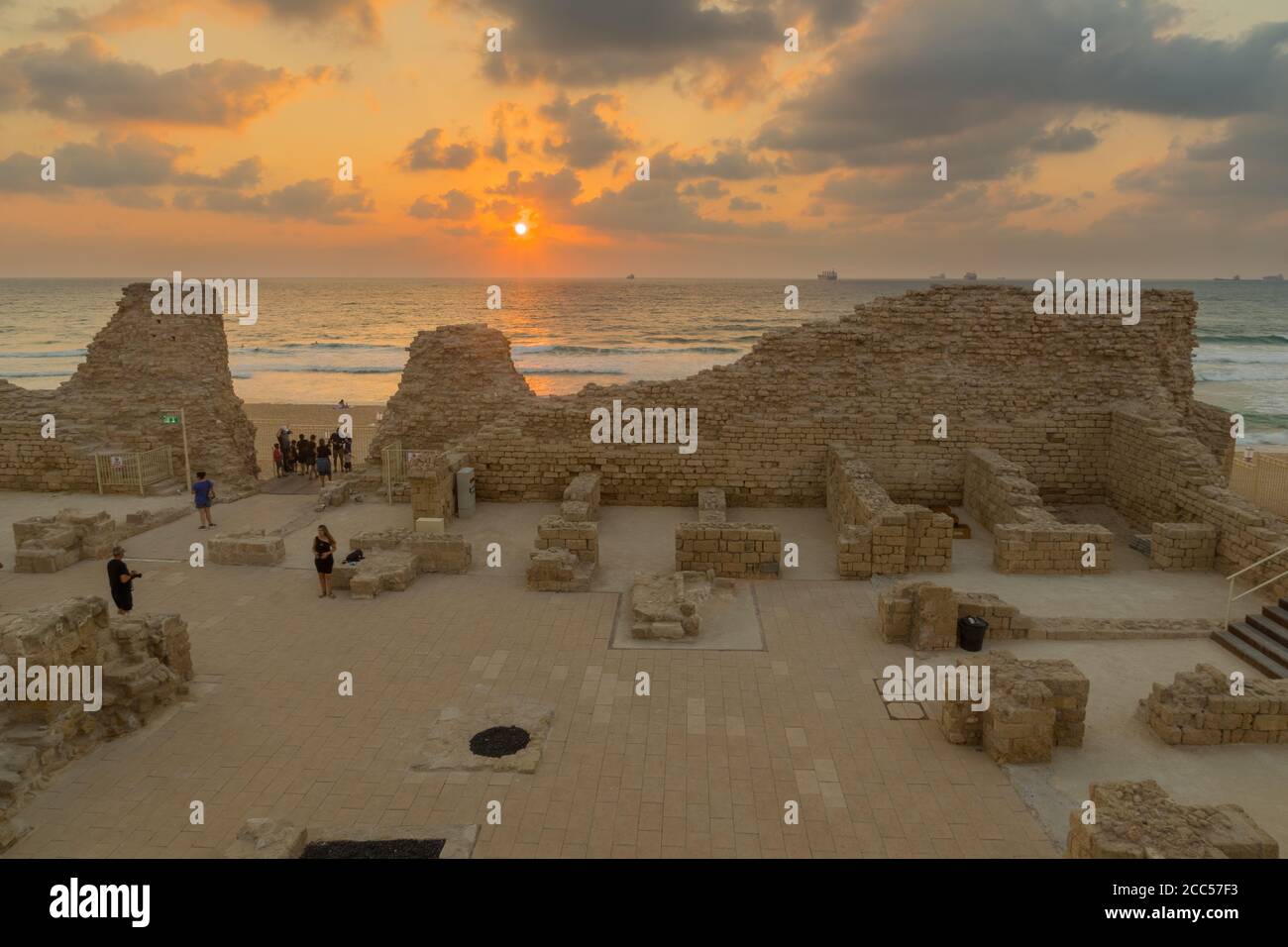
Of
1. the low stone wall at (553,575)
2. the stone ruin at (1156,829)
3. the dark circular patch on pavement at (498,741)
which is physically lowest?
the dark circular patch on pavement at (498,741)

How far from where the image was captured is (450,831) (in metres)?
6.98

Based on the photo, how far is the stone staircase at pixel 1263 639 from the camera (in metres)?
9.84

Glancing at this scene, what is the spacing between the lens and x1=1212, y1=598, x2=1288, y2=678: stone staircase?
32.3 ft

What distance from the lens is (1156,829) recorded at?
6.13m

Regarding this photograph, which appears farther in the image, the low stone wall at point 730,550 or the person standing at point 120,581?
the low stone wall at point 730,550

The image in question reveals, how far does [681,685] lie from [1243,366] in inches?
2418

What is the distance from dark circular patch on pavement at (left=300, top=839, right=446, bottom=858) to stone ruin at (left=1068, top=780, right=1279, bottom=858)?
5.31 m

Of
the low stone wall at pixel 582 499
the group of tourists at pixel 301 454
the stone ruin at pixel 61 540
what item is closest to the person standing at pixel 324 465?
the group of tourists at pixel 301 454

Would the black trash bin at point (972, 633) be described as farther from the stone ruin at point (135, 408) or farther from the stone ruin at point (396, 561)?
the stone ruin at point (135, 408)

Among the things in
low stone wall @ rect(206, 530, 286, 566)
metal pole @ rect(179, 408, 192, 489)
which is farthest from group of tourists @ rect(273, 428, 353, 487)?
low stone wall @ rect(206, 530, 286, 566)

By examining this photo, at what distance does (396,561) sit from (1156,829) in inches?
435

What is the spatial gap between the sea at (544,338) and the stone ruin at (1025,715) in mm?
34792

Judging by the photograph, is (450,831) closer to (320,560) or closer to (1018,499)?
(320,560)

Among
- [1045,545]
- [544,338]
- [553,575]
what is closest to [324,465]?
[553,575]
